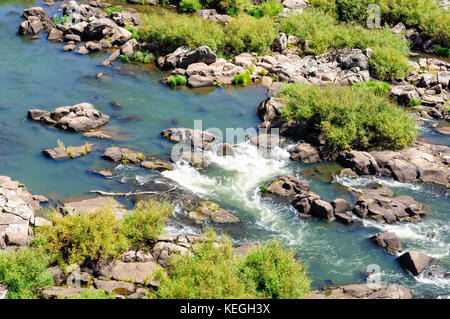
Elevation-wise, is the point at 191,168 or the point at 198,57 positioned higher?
the point at 198,57

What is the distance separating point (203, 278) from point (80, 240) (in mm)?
5228

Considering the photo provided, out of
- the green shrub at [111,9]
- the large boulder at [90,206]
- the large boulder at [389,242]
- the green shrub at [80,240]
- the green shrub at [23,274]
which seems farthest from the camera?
the green shrub at [111,9]

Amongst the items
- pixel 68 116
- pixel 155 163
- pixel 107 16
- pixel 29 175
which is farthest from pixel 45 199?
pixel 107 16

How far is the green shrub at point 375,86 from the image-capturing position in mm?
37875

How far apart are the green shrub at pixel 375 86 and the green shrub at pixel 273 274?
71.7 feet

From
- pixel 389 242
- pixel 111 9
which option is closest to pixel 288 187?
pixel 389 242

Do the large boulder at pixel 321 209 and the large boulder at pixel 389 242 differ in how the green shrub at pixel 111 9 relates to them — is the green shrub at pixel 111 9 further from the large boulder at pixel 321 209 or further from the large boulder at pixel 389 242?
the large boulder at pixel 389 242

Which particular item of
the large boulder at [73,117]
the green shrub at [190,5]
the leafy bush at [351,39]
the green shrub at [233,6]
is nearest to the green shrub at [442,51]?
the leafy bush at [351,39]

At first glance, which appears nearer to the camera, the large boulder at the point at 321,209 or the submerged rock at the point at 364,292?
the submerged rock at the point at 364,292

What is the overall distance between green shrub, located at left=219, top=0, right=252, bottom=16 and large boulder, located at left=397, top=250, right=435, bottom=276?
3796cm

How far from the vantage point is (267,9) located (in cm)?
5334

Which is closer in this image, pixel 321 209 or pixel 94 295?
pixel 94 295

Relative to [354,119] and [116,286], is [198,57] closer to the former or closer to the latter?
[354,119]

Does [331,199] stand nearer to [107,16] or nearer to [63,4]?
[107,16]
